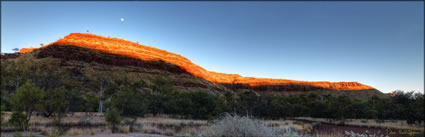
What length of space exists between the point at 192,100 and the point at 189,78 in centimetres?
5724

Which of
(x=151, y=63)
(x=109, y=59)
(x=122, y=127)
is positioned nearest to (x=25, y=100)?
(x=122, y=127)

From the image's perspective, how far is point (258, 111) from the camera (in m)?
45.6

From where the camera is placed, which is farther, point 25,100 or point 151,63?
point 151,63

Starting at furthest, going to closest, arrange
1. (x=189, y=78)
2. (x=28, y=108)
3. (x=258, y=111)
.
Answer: (x=189, y=78)
(x=258, y=111)
(x=28, y=108)

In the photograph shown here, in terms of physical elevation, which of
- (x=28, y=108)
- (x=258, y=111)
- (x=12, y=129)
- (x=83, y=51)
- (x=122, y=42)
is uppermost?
(x=122, y=42)

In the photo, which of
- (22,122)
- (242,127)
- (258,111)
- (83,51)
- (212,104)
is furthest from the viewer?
(83,51)


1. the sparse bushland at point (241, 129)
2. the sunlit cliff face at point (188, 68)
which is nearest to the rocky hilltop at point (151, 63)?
the sunlit cliff face at point (188, 68)

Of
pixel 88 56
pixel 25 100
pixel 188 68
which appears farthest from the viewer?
pixel 188 68

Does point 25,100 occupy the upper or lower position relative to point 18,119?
upper

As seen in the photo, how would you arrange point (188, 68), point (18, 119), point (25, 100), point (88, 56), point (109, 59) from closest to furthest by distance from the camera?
point (18, 119) < point (25, 100) < point (88, 56) < point (109, 59) < point (188, 68)

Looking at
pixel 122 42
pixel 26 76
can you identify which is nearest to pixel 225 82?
pixel 122 42

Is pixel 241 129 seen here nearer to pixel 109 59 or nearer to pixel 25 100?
pixel 25 100

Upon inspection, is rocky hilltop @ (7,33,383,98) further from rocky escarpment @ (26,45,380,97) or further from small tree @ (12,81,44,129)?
small tree @ (12,81,44,129)

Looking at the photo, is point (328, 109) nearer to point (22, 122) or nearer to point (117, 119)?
point (117, 119)
